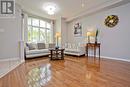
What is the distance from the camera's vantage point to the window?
741 centimetres

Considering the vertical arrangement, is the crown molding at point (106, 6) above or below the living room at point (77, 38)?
above

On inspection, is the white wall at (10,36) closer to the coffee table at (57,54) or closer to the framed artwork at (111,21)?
the coffee table at (57,54)

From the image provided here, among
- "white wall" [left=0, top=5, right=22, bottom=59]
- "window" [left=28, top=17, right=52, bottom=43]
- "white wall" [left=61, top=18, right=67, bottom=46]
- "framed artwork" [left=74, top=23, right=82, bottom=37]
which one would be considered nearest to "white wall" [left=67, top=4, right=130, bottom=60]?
"framed artwork" [left=74, top=23, right=82, bottom=37]

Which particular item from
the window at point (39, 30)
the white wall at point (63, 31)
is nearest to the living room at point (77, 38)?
the window at point (39, 30)

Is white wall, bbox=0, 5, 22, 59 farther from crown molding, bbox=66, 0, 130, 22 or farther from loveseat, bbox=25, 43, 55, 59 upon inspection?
crown molding, bbox=66, 0, 130, 22

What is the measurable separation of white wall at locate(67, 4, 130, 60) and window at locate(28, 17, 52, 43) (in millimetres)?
3415

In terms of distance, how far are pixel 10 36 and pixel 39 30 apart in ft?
9.62

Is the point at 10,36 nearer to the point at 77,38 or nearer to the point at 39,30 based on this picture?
the point at 39,30

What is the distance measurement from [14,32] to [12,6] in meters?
1.30

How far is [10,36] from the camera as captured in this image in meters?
5.29

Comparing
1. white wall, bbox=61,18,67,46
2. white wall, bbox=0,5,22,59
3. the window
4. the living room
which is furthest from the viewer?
white wall, bbox=61,18,67,46

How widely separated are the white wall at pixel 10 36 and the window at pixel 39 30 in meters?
1.83

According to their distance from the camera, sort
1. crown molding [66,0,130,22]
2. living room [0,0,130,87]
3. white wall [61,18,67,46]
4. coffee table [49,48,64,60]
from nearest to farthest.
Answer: living room [0,0,130,87]
crown molding [66,0,130,22]
coffee table [49,48,64,60]
white wall [61,18,67,46]

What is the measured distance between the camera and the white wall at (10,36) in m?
5.08
